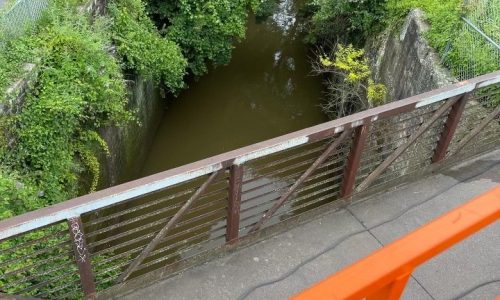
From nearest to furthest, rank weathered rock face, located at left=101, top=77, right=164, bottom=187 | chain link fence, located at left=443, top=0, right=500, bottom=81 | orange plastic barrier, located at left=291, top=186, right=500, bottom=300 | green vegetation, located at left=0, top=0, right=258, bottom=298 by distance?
orange plastic barrier, located at left=291, top=186, right=500, bottom=300 → green vegetation, located at left=0, top=0, right=258, bottom=298 → chain link fence, located at left=443, top=0, right=500, bottom=81 → weathered rock face, located at left=101, top=77, right=164, bottom=187

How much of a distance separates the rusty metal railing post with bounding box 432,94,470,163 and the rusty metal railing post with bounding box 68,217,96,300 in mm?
3898

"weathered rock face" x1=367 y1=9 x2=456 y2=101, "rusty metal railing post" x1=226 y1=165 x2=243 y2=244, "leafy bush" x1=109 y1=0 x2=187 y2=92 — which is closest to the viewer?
"rusty metal railing post" x1=226 y1=165 x2=243 y2=244

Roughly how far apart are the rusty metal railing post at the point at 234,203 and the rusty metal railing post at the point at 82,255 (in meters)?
1.24

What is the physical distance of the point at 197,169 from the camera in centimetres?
360

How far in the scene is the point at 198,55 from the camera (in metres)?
12.2

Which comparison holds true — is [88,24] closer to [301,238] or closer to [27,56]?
[27,56]

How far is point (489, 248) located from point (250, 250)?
2.32 metres

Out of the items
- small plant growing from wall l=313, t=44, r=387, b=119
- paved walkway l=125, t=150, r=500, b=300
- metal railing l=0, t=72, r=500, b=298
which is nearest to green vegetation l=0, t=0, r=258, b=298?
metal railing l=0, t=72, r=500, b=298

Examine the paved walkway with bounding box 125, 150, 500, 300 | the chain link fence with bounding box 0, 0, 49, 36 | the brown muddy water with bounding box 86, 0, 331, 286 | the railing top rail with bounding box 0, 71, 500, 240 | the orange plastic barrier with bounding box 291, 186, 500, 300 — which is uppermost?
the chain link fence with bounding box 0, 0, 49, 36

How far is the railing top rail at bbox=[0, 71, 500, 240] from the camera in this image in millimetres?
3154

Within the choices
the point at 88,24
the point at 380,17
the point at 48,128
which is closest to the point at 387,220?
the point at 48,128

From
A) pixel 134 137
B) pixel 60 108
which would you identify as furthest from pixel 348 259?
pixel 134 137

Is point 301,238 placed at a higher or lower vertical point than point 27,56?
lower

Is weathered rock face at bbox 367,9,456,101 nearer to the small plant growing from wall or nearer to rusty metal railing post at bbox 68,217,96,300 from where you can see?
the small plant growing from wall
